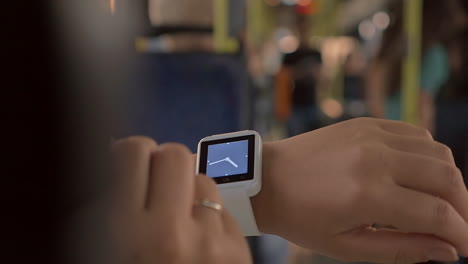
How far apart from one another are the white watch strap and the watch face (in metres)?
0.01

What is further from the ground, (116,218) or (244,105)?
(116,218)

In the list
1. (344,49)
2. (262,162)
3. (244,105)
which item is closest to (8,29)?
(262,162)

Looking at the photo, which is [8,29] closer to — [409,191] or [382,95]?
[409,191]

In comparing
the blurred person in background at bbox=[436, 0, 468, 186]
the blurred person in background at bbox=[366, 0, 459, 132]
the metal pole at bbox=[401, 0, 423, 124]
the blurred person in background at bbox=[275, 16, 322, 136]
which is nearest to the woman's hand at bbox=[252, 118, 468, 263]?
the blurred person in background at bbox=[366, 0, 459, 132]

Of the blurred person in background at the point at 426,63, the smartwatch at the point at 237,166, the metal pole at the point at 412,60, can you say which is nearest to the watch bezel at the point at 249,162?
the smartwatch at the point at 237,166

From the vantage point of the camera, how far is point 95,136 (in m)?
0.28

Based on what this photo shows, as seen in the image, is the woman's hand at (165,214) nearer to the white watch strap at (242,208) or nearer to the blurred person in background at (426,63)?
the white watch strap at (242,208)

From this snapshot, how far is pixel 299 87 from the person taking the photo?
2.83 metres

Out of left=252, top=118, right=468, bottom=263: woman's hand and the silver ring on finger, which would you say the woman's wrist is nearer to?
left=252, top=118, right=468, bottom=263: woman's hand

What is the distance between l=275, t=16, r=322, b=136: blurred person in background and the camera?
2.49m

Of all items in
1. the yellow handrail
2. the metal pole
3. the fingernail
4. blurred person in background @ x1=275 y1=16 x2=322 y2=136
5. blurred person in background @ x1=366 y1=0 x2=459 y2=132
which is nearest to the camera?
the fingernail

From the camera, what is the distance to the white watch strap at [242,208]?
1.34 feet

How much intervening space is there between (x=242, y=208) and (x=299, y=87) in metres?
2.44

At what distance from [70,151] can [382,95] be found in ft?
3.74
